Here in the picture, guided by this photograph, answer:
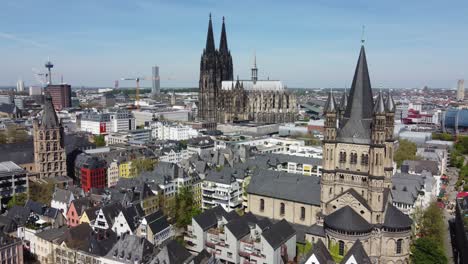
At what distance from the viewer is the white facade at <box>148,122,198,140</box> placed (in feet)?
585

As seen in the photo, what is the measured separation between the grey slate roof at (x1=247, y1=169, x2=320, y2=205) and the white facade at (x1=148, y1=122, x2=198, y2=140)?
96.1 meters

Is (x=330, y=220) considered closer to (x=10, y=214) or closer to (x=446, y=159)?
(x=10, y=214)

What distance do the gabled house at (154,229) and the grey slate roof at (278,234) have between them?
1883 cm

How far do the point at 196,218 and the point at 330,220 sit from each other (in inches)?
871

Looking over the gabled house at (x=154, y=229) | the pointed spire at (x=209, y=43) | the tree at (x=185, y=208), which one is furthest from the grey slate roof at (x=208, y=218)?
the pointed spire at (x=209, y=43)

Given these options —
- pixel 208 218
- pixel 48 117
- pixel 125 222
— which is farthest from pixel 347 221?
pixel 48 117

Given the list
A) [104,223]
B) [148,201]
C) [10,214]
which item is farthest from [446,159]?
[10,214]

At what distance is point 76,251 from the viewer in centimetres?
6203

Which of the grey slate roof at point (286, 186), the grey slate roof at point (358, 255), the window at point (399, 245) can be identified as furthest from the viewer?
the grey slate roof at point (286, 186)

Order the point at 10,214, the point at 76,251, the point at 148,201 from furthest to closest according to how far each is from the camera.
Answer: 1. the point at 148,201
2. the point at 10,214
3. the point at 76,251

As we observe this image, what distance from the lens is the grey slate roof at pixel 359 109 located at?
63750 mm

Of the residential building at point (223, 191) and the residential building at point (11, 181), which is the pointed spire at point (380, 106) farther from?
the residential building at point (11, 181)

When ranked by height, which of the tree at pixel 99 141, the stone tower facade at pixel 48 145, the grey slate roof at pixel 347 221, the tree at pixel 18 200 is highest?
the stone tower facade at pixel 48 145

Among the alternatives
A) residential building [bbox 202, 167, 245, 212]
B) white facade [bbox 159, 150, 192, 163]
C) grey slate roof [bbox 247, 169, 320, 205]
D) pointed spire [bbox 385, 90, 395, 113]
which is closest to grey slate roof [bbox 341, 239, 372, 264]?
grey slate roof [bbox 247, 169, 320, 205]
